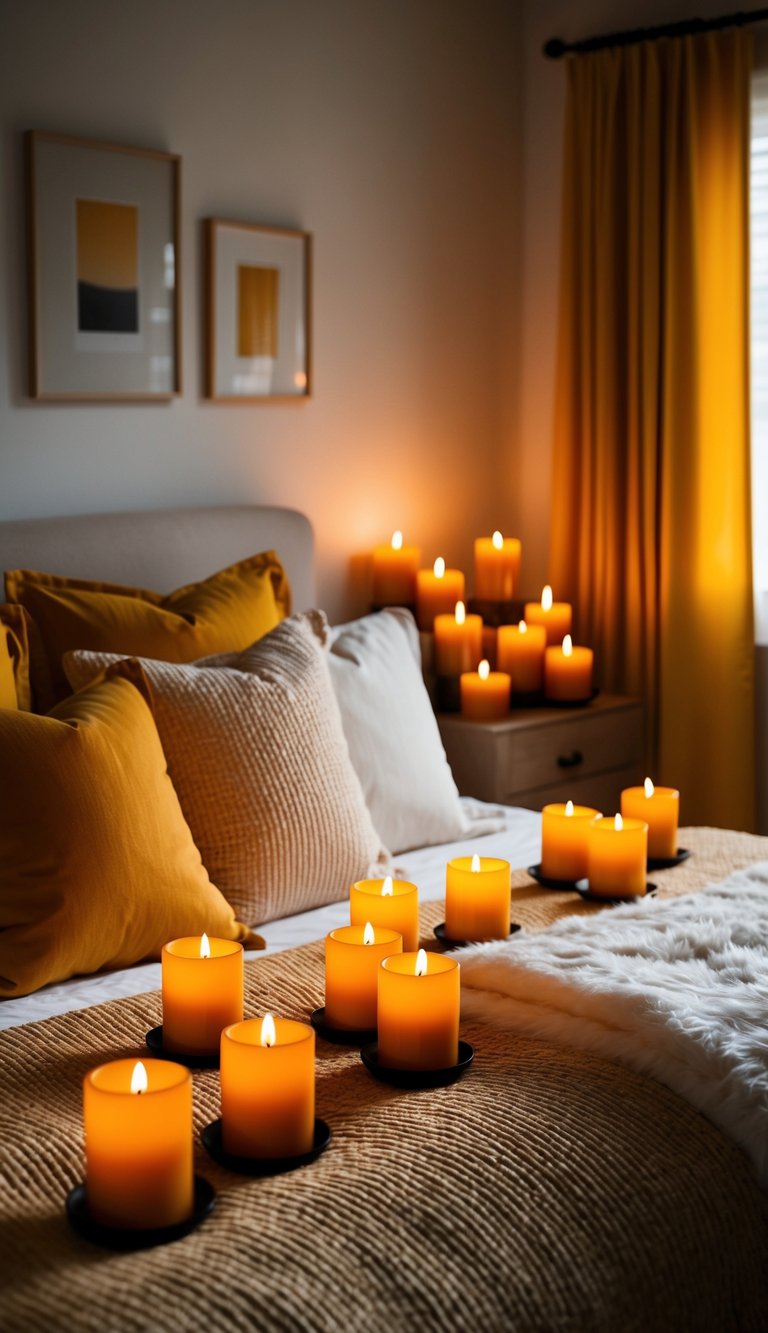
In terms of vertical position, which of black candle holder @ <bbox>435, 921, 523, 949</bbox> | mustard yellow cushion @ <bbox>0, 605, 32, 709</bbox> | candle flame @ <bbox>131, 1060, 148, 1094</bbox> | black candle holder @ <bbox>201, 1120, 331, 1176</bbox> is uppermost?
mustard yellow cushion @ <bbox>0, 605, 32, 709</bbox>

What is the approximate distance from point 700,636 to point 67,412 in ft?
5.32

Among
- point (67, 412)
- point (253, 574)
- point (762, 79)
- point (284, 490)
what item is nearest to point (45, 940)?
point (253, 574)

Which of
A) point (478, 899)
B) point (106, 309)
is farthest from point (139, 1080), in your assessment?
point (106, 309)

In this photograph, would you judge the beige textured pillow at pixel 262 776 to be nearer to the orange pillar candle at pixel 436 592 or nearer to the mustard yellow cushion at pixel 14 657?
the mustard yellow cushion at pixel 14 657

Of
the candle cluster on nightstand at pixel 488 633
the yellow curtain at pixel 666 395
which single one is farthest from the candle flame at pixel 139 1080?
the yellow curtain at pixel 666 395

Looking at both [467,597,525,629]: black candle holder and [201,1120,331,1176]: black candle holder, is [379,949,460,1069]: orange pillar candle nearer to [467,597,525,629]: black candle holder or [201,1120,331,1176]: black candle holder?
[201,1120,331,1176]: black candle holder

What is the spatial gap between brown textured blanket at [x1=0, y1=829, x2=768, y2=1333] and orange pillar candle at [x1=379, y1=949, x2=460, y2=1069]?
3 centimetres

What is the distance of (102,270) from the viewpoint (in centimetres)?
279

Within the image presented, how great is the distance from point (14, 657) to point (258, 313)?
47.5 inches

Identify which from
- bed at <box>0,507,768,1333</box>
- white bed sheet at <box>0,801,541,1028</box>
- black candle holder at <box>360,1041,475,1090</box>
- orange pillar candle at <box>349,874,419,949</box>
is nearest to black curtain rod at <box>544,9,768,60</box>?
white bed sheet at <box>0,801,541,1028</box>

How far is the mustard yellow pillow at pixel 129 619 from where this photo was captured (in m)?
Result: 2.39

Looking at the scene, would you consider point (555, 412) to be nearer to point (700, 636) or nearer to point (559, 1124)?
point (700, 636)

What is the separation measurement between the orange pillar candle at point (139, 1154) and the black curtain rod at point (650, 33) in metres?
2.95

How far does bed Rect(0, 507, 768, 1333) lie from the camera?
3.60 feet
